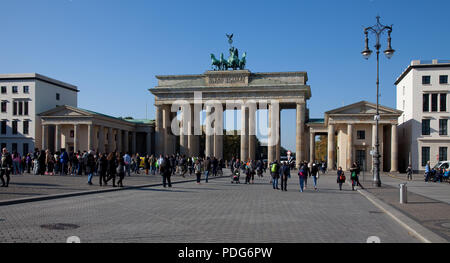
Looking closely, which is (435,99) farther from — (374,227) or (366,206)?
(374,227)

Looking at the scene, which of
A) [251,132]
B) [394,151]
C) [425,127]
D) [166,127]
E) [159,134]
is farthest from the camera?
[166,127]

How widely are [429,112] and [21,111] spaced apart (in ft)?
210

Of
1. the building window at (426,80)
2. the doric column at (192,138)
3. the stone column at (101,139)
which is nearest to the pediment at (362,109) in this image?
the building window at (426,80)

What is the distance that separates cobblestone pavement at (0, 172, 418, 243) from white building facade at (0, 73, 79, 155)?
6240 cm

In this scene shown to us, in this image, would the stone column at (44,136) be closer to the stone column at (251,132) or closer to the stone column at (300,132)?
the stone column at (251,132)

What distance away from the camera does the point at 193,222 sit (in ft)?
37.3

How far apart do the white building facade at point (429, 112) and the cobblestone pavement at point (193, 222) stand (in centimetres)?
4985

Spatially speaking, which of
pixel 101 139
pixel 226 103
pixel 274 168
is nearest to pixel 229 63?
pixel 226 103

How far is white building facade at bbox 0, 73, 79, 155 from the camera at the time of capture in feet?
240

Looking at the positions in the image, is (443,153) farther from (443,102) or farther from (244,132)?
(244,132)

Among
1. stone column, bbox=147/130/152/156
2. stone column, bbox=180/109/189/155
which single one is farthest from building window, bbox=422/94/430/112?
stone column, bbox=147/130/152/156

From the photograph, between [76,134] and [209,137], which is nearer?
[76,134]

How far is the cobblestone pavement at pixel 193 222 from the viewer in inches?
358
